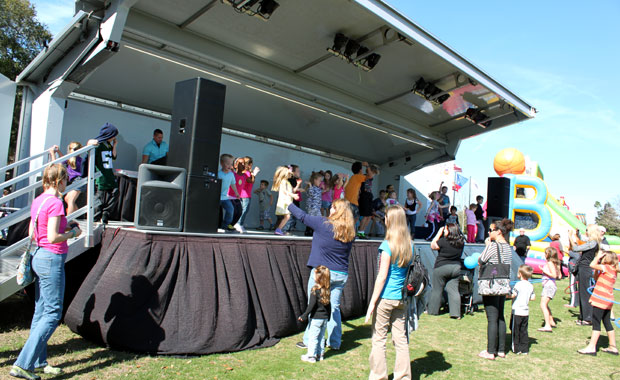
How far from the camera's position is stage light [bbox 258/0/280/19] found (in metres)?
6.01

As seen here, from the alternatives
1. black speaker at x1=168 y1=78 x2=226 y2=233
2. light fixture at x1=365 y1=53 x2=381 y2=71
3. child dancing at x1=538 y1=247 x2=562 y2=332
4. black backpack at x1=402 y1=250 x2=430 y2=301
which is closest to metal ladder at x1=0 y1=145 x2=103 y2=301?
black speaker at x1=168 y1=78 x2=226 y2=233

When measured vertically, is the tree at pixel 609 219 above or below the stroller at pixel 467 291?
above

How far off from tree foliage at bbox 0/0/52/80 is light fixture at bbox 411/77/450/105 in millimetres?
15546

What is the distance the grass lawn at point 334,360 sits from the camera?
3.46 metres

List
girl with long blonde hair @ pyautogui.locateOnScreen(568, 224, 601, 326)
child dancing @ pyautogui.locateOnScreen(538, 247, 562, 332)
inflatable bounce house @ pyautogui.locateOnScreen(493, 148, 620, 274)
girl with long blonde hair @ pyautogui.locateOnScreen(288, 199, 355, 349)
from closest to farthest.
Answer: girl with long blonde hair @ pyautogui.locateOnScreen(288, 199, 355, 349), girl with long blonde hair @ pyautogui.locateOnScreen(568, 224, 601, 326), child dancing @ pyautogui.locateOnScreen(538, 247, 562, 332), inflatable bounce house @ pyautogui.locateOnScreen(493, 148, 620, 274)

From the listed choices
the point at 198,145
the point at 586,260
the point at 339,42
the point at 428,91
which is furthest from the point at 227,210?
the point at 586,260

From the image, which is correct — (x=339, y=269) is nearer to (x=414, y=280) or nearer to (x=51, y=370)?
(x=414, y=280)

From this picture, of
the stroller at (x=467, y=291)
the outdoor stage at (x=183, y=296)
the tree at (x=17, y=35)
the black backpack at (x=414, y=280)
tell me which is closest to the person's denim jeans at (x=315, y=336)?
the outdoor stage at (x=183, y=296)

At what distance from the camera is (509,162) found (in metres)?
15.4

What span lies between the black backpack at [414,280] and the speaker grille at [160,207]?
8.54 ft

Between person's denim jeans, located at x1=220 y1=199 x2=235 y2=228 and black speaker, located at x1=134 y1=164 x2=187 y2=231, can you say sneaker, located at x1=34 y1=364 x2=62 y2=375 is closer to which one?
black speaker, located at x1=134 y1=164 x2=187 y2=231

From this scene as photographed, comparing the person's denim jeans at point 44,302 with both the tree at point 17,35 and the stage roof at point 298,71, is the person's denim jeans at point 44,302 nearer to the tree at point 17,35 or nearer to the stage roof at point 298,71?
the stage roof at point 298,71

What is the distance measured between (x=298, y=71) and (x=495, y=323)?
18.9 feet

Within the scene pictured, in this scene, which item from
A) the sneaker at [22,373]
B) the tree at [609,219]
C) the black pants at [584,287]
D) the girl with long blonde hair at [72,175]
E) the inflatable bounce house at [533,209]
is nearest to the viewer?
the sneaker at [22,373]
